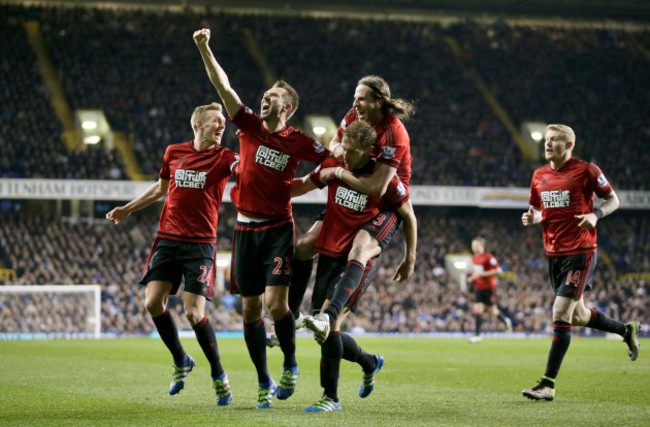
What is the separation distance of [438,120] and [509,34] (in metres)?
8.00

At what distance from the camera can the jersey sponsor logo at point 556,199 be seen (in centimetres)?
870

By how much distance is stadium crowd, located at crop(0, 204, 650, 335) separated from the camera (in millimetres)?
27141

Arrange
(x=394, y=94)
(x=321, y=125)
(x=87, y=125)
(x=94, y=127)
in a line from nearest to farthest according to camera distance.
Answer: (x=87, y=125), (x=94, y=127), (x=394, y=94), (x=321, y=125)

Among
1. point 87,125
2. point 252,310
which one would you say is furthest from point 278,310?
point 87,125

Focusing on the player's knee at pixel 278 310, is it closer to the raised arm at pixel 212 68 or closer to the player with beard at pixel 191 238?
the player with beard at pixel 191 238

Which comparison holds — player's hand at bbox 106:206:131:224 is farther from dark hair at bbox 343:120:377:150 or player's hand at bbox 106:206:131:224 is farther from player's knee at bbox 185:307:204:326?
dark hair at bbox 343:120:377:150

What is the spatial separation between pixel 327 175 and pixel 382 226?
0.63m

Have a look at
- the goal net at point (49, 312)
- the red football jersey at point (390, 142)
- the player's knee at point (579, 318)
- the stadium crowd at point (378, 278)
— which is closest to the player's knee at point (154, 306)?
the red football jersey at point (390, 142)

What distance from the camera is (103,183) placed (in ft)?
100

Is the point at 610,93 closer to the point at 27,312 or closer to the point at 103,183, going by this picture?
the point at 103,183

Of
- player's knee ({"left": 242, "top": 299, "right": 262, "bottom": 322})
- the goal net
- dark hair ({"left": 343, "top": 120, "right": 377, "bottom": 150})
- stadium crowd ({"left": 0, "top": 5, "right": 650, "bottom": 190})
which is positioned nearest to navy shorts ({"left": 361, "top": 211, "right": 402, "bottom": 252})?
dark hair ({"left": 343, "top": 120, "right": 377, "bottom": 150})

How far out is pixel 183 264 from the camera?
754 centimetres

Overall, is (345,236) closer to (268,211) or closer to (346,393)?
(268,211)

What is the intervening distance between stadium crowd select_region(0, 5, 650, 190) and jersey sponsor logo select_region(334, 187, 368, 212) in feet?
81.9
